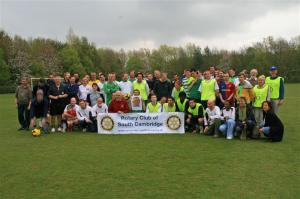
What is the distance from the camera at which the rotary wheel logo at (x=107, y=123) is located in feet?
37.6

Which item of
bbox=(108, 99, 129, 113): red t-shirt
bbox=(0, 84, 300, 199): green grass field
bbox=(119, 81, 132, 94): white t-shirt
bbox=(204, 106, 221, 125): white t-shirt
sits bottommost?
bbox=(0, 84, 300, 199): green grass field

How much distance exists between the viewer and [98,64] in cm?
6988

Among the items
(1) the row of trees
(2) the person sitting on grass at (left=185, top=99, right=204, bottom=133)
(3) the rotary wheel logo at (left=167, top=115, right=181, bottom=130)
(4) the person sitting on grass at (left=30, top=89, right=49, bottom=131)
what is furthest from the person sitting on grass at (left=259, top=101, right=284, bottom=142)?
(1) the row of trees

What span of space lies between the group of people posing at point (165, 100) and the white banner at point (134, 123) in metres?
0.28

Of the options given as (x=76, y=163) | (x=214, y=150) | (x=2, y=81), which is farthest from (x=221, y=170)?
(x=2, y=81)

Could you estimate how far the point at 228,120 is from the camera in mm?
10062

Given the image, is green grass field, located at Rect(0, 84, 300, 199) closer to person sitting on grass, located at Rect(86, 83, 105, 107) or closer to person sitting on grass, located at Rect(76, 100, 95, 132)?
person sitting on grass, located at Rect(76, 100, 95, 132)

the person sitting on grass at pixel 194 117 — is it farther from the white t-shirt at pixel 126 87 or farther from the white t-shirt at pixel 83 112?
the white t-shirt at pixel 83 112

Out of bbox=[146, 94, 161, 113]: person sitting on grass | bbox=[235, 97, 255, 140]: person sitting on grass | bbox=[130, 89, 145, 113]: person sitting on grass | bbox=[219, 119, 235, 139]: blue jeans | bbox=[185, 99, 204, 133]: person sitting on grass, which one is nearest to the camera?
bbox=[235, 97, 255, 140]: person sitting on grass

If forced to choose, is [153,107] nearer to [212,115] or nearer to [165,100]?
[165,100]

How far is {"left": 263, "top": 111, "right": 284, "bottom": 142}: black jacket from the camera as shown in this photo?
9352 mm

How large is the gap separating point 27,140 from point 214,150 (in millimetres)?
5253

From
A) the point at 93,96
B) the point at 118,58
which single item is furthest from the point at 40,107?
the point at 118,58

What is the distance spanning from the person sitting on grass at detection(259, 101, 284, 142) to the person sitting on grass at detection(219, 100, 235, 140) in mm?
798
